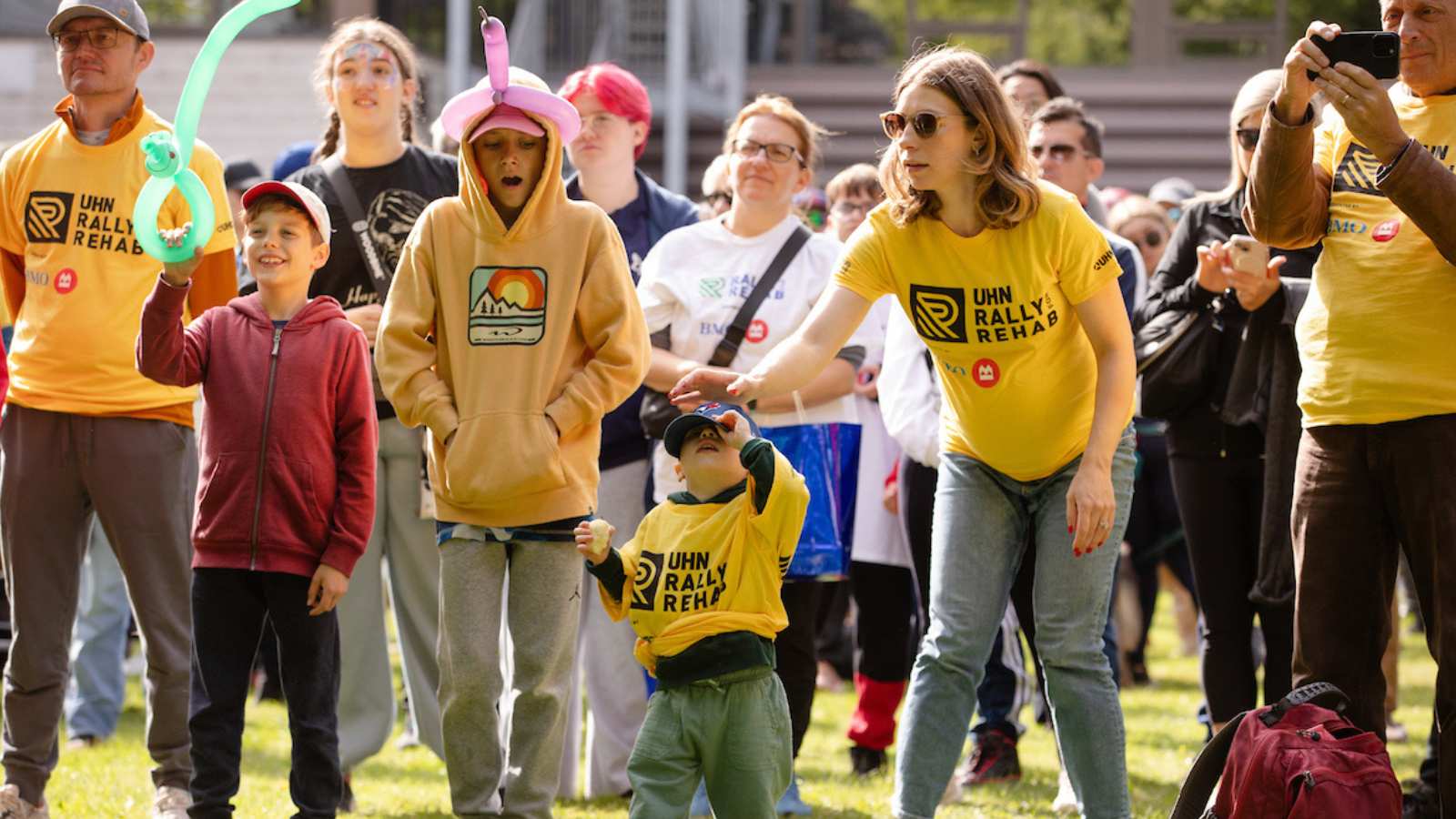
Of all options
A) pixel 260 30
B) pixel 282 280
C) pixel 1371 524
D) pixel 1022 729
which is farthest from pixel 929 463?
pixel 260 30

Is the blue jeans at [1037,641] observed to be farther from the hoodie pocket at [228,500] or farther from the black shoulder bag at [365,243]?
the black shoulder bag at [365,243]

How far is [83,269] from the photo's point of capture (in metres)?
5.29

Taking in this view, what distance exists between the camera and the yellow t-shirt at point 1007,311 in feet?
14.6

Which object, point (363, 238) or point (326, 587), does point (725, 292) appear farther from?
point (326, 587)

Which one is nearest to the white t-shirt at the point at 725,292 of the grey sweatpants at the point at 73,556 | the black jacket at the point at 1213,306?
the black jacket at the point at 1213,306

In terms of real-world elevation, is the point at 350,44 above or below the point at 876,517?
above

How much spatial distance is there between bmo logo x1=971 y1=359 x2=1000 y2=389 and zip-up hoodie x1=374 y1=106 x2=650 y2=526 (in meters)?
0.88

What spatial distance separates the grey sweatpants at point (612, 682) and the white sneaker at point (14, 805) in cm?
166

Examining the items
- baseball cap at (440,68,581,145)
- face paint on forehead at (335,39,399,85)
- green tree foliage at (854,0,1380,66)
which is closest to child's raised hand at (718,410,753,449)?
baseball cap at (440,68,581,145)

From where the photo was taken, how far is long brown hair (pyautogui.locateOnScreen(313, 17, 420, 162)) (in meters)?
5.89

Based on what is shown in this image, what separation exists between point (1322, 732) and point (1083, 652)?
0.59 meters

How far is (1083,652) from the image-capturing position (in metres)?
4.50

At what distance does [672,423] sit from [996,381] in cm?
A: 81

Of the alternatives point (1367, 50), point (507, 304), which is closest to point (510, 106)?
point (507, 304)
